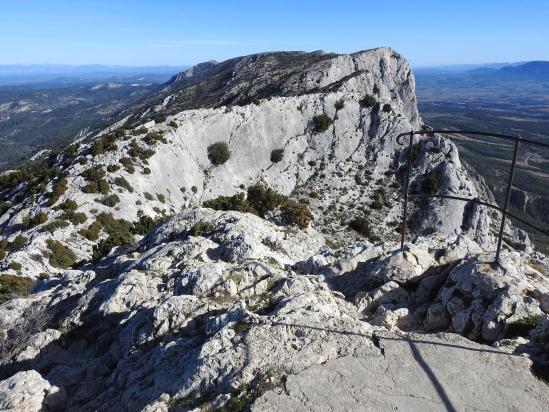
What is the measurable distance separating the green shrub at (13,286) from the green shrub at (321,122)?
45.9 meters

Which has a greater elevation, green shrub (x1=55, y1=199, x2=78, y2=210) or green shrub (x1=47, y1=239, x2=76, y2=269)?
green shrub (x1=55, y1=199, x2=78, y2=210)

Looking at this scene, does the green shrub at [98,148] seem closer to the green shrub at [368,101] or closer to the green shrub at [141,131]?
the green shrub at [141,131]

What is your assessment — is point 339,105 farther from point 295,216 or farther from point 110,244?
point 110,244

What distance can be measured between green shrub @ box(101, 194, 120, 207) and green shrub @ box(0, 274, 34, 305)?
13.6m

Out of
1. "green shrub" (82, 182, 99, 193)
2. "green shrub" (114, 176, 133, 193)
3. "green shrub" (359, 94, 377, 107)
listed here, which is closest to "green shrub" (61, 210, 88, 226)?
"green shrub" (82, 182, 99, 193)

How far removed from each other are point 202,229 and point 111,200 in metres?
19.6

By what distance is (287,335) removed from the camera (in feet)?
39.0

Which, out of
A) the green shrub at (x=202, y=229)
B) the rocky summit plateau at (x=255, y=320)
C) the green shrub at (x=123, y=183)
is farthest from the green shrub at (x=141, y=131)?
the green shrub at (x=202, y=229)

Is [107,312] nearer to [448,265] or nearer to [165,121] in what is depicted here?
[448,265]

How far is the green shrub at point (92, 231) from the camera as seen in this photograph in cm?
3681

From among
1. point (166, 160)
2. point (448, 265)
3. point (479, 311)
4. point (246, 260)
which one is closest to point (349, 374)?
point (479, 311)

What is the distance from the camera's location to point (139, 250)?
1041 inches

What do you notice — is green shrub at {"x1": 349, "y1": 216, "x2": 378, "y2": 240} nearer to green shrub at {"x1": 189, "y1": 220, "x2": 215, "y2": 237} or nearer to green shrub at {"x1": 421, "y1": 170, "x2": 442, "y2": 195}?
green shrub at {"x1": 421, "y1": 170, "x2": 442, "y2": 195}

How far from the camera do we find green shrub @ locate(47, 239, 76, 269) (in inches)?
1283
